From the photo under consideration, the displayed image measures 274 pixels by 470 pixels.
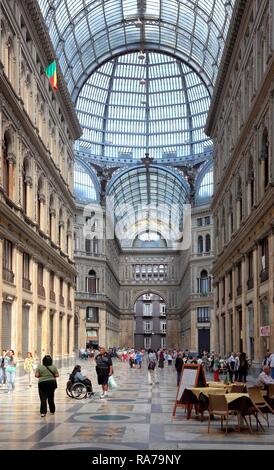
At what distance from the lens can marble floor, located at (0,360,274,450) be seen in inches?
540

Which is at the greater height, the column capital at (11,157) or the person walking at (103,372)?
the column capital at (11,157)

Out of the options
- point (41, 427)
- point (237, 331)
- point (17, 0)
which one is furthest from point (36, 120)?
point (41, 427)

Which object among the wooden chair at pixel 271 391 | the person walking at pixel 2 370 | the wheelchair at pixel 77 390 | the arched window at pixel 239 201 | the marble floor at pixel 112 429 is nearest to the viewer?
the marble floor at pixel 112 429

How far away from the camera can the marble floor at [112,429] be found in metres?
13.7

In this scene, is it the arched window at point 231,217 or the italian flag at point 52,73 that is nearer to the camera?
the italian flag at point 52,73

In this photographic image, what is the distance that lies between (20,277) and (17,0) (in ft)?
49.2

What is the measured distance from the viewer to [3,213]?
3197 centimetres

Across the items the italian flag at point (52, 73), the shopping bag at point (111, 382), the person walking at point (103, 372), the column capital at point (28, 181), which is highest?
the italian flag at point (52, 73)

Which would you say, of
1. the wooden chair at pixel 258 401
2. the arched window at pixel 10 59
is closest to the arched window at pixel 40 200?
the arched window at pixel 10 59

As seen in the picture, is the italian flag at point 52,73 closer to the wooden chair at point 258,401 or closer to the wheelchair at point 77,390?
the wheelchair at point 77,390

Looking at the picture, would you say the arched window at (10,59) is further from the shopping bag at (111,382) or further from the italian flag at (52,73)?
the shopping bag at (111,382)

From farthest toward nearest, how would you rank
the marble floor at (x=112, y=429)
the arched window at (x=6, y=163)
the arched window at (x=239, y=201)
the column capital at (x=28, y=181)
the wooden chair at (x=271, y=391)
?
the arched window at (x=239, y=201) < the column capital at (x=28, y=181) < the arched window at (x=6, y=163) < the wooden chair at (x=271, y=391) < the marble floor at (x=112, y=429)

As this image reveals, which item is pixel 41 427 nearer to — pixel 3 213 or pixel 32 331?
pixel 3 213

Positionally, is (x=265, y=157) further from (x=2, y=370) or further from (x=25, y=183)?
(x=2, y=370)
